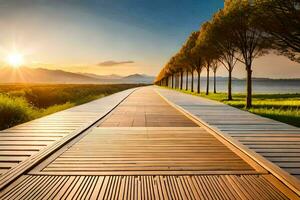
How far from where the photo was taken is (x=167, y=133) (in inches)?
363

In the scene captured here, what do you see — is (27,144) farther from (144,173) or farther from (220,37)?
(220,37)

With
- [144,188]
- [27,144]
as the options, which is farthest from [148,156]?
[27,144]

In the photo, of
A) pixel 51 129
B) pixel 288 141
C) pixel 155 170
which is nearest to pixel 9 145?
pixel 51 129

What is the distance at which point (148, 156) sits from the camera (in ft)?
20.9

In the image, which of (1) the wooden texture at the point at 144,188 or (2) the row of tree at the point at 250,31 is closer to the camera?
(1) the wooden texture at the point at 144,188

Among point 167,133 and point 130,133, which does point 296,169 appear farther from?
point 130,133

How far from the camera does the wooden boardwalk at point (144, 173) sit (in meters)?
4.39

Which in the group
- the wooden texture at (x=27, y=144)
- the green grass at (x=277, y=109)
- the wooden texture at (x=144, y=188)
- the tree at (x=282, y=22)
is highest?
the tree at (x=282, y=22)

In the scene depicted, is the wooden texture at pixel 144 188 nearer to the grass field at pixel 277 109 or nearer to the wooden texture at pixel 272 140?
the wooden texture at pixel 272 140

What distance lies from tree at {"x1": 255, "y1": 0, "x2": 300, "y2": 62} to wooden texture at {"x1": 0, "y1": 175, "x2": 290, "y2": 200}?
12813 millimetres

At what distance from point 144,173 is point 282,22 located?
1395 cm

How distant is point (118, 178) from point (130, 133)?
423 cm

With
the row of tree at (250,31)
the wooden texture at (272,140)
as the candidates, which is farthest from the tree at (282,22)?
the wooden texture at (272,140)

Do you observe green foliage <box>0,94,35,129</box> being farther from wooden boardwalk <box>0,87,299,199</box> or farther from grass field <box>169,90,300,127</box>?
grass field <box>169,90,300,127</box>
